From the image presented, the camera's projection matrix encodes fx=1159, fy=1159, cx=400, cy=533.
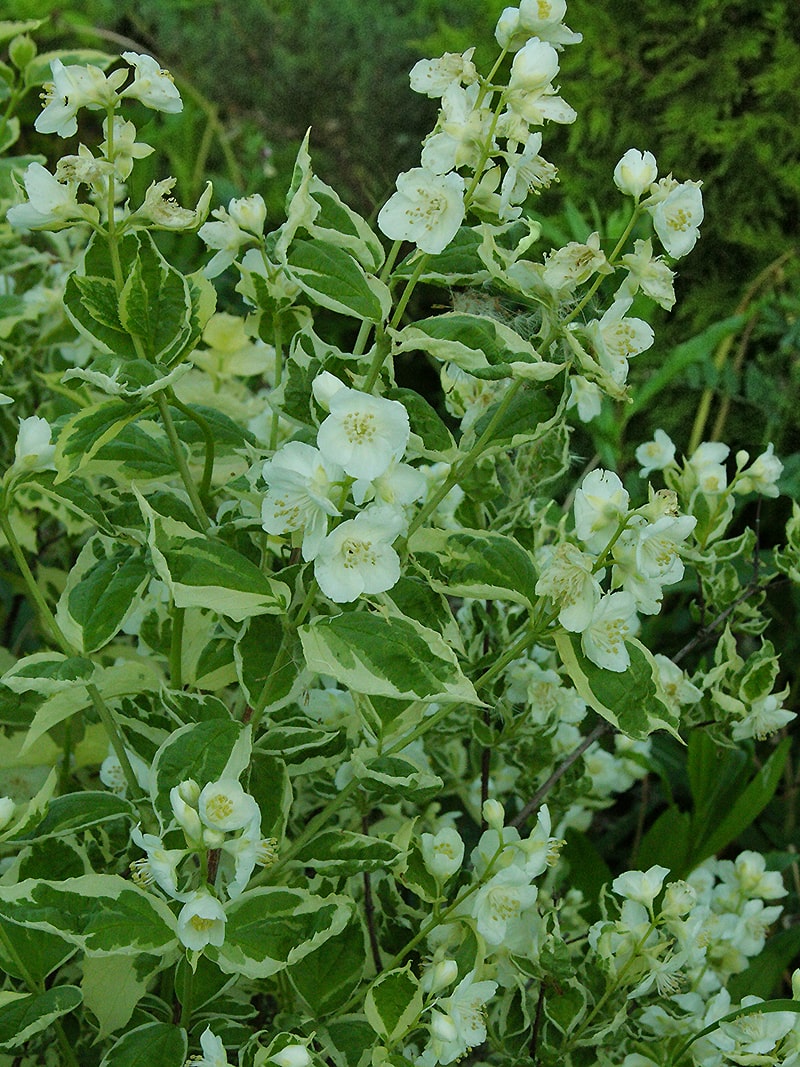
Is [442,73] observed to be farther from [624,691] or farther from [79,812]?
[79,812]

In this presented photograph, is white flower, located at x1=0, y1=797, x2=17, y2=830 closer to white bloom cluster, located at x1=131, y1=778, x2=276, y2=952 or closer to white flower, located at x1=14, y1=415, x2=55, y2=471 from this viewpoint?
white bloom cluster, located at x1=131, y1=778, x2=276, y2=952

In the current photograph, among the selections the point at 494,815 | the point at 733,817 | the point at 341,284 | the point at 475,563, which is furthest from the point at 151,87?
the point at 733,817

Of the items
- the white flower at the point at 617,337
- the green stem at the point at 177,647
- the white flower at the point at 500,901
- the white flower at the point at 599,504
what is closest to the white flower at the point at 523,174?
the white flower at the point at 617,337

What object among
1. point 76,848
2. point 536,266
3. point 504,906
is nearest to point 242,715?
point 76,848

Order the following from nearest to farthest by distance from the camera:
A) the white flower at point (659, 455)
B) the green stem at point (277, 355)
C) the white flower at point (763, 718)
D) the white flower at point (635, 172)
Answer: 1. the white flower at point (635, 172)
2. the green stem at point (277, 355)
3. the white flower at point (763, 718)
4. the white flower at point (659, 455)

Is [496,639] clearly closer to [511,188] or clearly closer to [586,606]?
[586,606]

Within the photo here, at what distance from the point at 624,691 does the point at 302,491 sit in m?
0.31

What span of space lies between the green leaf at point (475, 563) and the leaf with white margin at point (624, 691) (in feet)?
0.19

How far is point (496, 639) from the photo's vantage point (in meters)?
1.28

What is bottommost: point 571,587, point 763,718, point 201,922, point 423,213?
point 763,718

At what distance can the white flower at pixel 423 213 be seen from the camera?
0.83m

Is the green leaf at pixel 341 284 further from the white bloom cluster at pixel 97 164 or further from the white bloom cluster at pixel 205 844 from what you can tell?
the white bloom cluster at pixel 205 844

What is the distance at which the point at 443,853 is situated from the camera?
1.03 meters

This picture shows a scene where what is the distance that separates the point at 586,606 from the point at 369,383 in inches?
9.3
